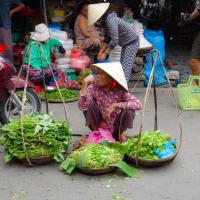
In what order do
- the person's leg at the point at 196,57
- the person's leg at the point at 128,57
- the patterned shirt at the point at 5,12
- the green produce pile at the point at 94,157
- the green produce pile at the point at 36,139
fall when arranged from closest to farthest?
1. the green produce pile at the point at 94,157
2. the green produce pile at the point at 36,139
3. the person's leg at the point at 128,57
4. the person's leg at the point at 196,57
5. the patterned shirt at the point at 5,12

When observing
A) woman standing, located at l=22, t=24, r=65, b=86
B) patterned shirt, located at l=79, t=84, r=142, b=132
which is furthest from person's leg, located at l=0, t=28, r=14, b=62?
patterned shirt, located at l=79, t=84, r=142, b=132

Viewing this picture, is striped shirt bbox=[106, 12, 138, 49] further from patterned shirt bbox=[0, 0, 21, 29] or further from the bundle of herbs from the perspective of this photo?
patterned shirt bbox=[0, 0, 21, 29]

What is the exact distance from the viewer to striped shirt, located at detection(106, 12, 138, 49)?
5.59 meters

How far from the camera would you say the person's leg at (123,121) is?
4625 mm

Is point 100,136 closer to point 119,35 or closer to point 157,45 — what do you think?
point 119,35

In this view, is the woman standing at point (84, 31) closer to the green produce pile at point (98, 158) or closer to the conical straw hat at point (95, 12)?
the conical straw hat at point (95, 12)

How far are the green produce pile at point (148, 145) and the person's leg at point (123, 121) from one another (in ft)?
0.71

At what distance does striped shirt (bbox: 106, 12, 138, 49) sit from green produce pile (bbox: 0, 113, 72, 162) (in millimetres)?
1575

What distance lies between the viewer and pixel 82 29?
25.9ft

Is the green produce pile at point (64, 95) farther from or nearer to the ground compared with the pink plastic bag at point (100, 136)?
nearer to the ground

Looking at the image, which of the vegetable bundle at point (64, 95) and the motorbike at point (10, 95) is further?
the vegetable bundle at point (64, 95)

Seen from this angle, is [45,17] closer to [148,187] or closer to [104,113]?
[104,113]

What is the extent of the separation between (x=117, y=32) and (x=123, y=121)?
142 cm

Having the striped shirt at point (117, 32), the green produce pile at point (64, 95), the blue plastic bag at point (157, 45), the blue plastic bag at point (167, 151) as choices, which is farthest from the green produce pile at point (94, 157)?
the blue plastic bag at point (157, 45)
